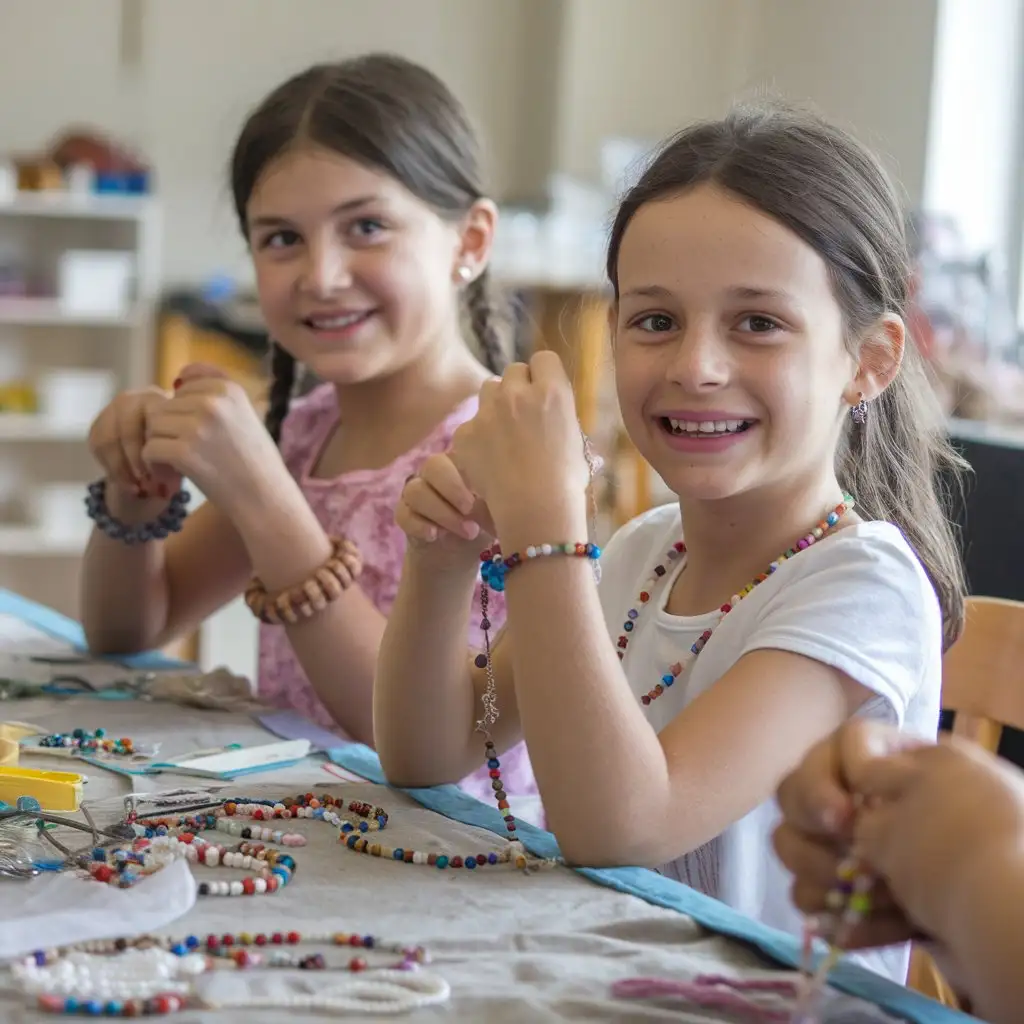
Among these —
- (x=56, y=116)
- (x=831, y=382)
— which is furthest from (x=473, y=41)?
(x=831, y=382)

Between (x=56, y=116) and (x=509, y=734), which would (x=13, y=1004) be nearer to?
(x=509, y=734)

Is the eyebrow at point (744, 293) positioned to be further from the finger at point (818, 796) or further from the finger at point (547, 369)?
the finger at point (818, 796)

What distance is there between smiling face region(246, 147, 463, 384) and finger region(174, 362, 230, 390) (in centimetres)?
13

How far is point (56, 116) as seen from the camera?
4.89 meters

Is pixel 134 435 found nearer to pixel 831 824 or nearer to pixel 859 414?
pixel 859 414

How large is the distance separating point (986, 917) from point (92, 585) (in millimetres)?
1083

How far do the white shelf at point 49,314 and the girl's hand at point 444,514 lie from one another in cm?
356

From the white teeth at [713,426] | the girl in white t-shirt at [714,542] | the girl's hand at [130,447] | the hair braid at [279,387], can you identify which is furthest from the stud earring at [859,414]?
the hair braid at [279,387]

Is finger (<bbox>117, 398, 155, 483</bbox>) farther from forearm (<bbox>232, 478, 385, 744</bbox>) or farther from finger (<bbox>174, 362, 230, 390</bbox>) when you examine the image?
forearm (<bbox>232, 478, 385, 744</bbox>)

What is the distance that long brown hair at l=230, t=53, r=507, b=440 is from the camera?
141 cm

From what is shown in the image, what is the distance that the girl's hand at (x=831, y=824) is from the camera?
586mm

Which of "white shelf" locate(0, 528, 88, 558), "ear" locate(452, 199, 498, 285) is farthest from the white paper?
"white shelf" locate(0, 528, 88, 558)

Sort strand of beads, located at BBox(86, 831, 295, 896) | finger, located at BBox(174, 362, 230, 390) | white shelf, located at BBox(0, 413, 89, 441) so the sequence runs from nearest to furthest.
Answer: strand of beads, located at BBox(86, 831, 295, 896), finger, located at BBox(174, 362, 230, 390), white shelf, located at BBox(0, 413, 89, 441)

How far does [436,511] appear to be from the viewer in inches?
36.4
